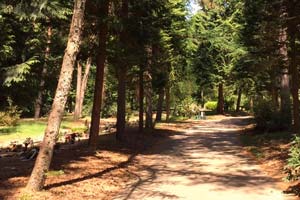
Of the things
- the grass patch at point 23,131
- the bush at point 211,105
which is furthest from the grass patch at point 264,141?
the bush at point 211,105

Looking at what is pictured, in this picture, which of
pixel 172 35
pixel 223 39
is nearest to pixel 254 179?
pixel 172 35

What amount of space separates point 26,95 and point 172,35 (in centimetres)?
1426

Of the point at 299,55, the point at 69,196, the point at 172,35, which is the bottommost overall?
the point at 69,196

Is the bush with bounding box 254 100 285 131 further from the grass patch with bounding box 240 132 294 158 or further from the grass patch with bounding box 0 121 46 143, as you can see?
the grass patch with bounding box 0 121 46 143

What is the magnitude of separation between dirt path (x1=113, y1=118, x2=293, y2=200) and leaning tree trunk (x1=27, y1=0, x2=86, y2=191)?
1.58 m

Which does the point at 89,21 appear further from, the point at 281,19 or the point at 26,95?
the point at 281,19

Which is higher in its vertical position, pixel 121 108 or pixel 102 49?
pixel 102 49

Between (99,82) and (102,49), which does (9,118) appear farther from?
(102,49)

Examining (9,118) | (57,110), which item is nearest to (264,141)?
(57,110)

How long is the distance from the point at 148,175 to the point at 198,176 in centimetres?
130

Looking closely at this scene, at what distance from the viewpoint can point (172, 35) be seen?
90.0 feet

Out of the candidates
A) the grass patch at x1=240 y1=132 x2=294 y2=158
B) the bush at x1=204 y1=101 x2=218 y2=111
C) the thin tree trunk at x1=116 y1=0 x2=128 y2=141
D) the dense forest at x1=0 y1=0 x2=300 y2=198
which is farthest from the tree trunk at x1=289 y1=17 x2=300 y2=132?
the bush at x1=204 y1=101 x2=218 y2=111

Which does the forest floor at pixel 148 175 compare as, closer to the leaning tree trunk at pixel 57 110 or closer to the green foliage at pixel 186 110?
the leaning tree trunk at pixel 57 110

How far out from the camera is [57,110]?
340 inches
